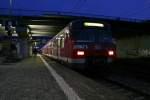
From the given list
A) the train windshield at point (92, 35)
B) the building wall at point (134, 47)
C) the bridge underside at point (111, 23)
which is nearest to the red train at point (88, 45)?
the train windshield at point (92, 35)

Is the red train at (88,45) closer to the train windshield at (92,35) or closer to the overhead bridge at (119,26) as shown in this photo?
the train windshield at (92,35)

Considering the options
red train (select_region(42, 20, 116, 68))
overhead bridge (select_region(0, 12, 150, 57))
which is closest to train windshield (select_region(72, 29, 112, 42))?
red train (select_region(42, 20, 116, 68))

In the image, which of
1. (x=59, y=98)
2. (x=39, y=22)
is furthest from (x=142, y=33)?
(x=59, y=98)

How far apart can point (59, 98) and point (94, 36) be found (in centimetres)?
1234

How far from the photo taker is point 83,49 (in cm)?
2172

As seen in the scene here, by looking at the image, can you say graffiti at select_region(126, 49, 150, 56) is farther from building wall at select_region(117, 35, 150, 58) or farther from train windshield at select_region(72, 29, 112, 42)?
train windshield at select_region(72, 29, 112, 42)

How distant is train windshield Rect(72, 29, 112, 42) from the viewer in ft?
72.1

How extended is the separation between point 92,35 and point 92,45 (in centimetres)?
69

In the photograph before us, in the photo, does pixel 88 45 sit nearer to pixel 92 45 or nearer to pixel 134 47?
pixel 92 45

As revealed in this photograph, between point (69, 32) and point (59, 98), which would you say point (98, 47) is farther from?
point (59, 98)

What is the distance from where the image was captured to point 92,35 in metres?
22.2

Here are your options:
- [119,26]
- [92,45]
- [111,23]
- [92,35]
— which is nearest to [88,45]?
[92,45]

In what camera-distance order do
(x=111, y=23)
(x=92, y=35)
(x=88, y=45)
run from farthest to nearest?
(x=111, y=23) < (x=92, y=35) < (x=88, y=45)

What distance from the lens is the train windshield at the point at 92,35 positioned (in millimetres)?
21969
